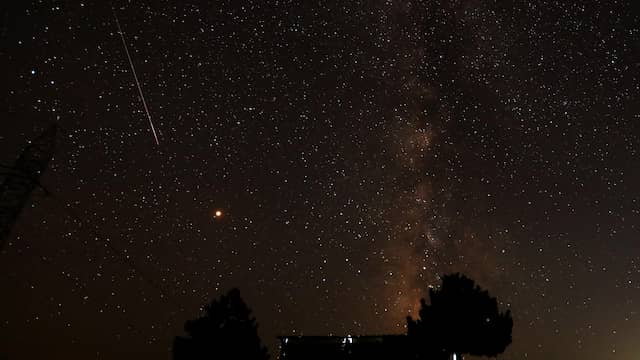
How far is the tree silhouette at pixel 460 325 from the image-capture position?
29.2 metres

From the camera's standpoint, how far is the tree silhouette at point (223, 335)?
95.8 feet

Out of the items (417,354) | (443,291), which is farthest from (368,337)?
(443,291)

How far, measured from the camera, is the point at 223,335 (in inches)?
1164

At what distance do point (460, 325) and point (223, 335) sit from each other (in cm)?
1061

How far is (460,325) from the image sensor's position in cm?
2947

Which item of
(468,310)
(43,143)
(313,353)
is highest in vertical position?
(43,143)

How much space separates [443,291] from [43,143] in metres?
19.6

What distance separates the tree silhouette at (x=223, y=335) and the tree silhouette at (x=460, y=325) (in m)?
7.23

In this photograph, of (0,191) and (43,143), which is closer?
(0,191)

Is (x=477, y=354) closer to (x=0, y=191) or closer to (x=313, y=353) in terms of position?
(x=313, y=353)

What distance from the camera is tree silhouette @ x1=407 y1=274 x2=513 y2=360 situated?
2919 centimetres

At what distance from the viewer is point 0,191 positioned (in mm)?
28391

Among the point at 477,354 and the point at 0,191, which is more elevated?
the point at 0,191

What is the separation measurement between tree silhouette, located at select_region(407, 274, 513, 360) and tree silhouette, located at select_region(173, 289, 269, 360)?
7.23 metres
